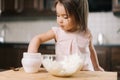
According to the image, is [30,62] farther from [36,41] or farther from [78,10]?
[78,10]

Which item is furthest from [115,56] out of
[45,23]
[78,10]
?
[78,10]

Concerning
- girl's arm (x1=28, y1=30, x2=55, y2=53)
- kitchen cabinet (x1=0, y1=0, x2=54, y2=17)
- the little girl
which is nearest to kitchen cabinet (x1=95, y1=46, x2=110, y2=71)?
kitchen cabinet (x1=0, y1=0, x2=54, y2=17)

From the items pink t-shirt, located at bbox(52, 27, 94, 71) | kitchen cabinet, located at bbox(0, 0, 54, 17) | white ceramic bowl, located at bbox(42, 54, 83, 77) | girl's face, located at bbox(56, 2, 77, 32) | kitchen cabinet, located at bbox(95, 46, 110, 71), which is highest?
kitchen cabinet, located at bbox(0, 0, 54, 17)

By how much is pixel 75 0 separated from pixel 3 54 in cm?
268

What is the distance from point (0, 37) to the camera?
4016 mm

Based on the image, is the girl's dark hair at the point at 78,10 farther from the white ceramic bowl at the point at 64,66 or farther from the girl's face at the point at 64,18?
the white ceramic bowl at the point at 64,66

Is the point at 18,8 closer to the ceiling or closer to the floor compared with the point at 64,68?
closer to the ceiling

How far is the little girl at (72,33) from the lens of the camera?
3.53 ft

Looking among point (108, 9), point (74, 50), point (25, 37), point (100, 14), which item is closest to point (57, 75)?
point (74, 50)

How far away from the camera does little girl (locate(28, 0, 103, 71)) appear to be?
1.08m

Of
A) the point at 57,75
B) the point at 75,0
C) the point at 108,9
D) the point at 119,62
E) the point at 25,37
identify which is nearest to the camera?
the point at 57,75

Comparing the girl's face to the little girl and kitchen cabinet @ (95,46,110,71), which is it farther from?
kitchen cabinet @ (95,46,110,71)

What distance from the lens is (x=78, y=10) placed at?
3.66 ft

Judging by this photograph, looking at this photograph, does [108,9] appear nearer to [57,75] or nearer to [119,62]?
[119,62]
